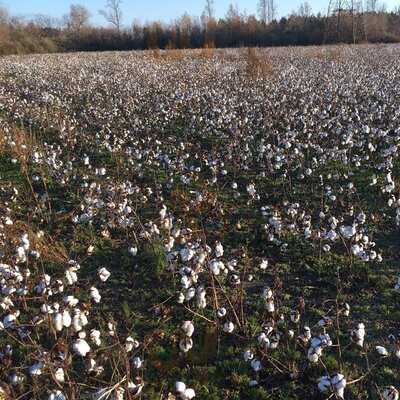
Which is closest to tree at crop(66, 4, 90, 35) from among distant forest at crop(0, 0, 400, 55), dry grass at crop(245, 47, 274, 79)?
distant forest at crop(0, 0, 400, 55)

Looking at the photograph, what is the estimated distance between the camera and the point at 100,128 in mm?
12773

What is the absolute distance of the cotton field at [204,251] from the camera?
4223mm

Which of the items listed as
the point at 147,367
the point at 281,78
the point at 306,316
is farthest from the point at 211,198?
the point at 281,78

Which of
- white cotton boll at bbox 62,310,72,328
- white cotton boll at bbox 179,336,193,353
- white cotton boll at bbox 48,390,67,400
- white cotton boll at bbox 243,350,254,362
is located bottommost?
white cotton boll at bbox 243,350,254,362

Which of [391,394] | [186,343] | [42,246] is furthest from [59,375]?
[42,246]

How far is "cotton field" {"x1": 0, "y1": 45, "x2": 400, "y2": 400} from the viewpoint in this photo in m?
4.22

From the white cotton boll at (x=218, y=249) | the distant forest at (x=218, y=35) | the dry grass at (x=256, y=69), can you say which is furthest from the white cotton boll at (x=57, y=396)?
the distant forest at (x=218, y=35)

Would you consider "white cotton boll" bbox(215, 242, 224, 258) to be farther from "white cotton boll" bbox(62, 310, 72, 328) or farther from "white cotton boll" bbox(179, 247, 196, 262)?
"white cotton boll" bbox(62, 310, 72, 328)

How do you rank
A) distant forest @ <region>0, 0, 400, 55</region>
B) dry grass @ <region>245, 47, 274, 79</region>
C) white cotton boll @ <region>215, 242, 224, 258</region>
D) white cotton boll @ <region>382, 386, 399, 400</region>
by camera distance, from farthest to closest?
distant forest @ <region>0, 0, 400, 55</region> < dry grass @ <region>245, 47, 274, 79</region> < white cotton boll @ <region>215, 242, 224, 258</region> < white cotton boll @ <region>382, 386, 399, 400</region>

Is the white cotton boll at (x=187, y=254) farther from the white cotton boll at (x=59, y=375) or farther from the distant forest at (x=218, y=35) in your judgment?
the distant forest at (x=218, y=35)

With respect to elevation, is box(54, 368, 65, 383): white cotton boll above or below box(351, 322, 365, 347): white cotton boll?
below

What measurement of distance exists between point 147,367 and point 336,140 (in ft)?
24.0

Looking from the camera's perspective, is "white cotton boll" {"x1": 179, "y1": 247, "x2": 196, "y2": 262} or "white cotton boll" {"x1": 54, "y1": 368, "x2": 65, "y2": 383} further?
"white cotton boll" {"x1": 179, "y1": 247, "x2": 196, "y2": 262}

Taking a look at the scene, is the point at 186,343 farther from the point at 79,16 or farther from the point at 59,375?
the point at 79,16
